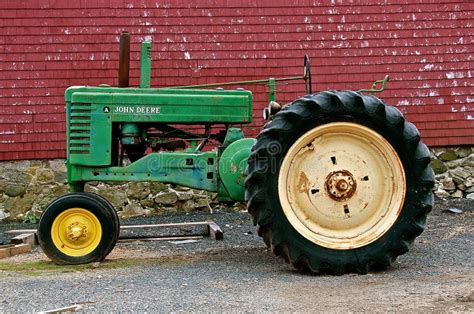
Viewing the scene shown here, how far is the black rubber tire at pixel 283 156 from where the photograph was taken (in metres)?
5.89

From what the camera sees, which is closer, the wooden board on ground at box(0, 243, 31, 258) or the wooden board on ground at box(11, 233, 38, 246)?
the wooden board on ground at box(0, 243, 31, 258)

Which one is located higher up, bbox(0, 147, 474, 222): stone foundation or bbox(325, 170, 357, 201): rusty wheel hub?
bbox(325, 170, 357, 201): rusty wheel hub

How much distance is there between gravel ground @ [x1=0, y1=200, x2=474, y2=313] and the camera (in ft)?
15.7

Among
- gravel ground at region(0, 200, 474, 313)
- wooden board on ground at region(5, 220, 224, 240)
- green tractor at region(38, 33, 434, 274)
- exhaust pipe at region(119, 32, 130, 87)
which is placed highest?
exhaust pipe at region(119, 32, 130, 87)

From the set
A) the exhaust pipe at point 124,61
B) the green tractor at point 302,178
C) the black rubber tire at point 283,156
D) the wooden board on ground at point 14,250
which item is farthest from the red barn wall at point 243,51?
the black rubber tire at point 283,156

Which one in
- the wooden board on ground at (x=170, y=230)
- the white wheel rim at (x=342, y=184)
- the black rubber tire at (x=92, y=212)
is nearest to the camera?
the white wheel rim at (x=342, y=184)

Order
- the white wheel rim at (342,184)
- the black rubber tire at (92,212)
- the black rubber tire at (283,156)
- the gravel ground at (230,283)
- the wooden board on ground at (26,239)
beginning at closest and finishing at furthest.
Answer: the gravel ground at (230,283) < the black rubber tire at (283,156) < the white wheel rim at (342,184) < the black rubber tire at (92,212) < the wooden board on ground at (26,239)

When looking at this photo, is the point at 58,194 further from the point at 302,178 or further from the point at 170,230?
the point at 302,178

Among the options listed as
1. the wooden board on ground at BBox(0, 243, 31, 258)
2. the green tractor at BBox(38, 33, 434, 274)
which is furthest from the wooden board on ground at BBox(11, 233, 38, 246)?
the green tractor at BBox(38, 33, 434, 274)

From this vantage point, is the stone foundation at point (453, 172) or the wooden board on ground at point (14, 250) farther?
the stone foundation at point (453, 172)

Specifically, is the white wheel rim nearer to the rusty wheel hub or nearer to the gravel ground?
the rusty wheel hub

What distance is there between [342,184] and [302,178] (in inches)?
12.3

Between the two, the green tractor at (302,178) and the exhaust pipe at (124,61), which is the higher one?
the exhaust pipe at (124,61)

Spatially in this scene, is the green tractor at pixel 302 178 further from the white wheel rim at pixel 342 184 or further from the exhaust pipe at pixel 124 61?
the exhaust pipe at pixel 124 61
